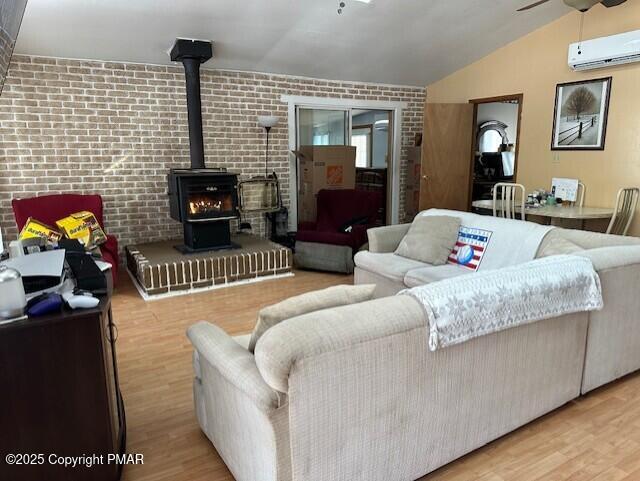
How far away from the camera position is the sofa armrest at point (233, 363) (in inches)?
53.3

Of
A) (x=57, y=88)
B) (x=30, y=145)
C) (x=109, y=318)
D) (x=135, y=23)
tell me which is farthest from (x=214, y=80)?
(x=109, y=318)

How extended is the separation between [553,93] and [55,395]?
5.50 meters

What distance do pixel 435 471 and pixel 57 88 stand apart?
15.3ft

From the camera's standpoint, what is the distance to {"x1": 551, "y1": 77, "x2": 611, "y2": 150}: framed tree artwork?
4617 mm

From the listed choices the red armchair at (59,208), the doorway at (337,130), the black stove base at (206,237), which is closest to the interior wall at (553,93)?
the doorway at (337,130)

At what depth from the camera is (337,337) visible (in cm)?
137

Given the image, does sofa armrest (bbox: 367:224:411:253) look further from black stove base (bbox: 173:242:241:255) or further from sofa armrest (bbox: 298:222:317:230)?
black stove base (bbox: 173:242:241:255)

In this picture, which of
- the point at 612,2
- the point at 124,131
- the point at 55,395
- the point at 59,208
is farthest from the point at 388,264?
the point at 612,2

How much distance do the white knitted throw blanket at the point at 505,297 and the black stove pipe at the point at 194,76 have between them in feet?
11.3

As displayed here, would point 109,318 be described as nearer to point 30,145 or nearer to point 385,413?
point 385,413

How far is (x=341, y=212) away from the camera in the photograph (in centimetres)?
512

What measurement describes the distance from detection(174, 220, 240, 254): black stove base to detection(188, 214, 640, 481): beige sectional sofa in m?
2.60

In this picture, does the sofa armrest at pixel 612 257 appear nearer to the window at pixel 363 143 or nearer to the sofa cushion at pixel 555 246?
the sofa cushion at pixel 555 246

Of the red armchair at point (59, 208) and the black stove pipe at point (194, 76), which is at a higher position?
the black stove pipe at point (194, 76)
